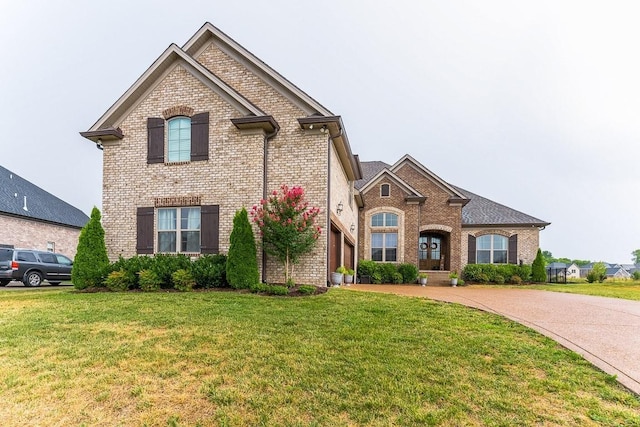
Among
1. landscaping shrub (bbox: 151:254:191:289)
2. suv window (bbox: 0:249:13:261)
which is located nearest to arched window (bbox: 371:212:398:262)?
landscaping shrub (bbox: 151:254:191:289)

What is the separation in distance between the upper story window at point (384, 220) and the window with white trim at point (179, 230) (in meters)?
10.8

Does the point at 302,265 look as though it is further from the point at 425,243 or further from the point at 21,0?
the point at 21,0

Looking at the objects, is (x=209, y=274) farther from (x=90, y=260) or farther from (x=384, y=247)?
(x=384, y=247)

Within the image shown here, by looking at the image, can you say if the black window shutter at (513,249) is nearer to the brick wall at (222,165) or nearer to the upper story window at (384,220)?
the upper story window at (384,220)

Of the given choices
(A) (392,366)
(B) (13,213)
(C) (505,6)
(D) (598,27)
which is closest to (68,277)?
(B) (13,213)

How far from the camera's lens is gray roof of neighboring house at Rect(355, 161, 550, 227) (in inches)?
820

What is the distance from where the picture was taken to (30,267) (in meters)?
14.2

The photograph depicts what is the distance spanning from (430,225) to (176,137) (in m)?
14.5

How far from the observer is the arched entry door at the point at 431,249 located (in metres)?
21.0

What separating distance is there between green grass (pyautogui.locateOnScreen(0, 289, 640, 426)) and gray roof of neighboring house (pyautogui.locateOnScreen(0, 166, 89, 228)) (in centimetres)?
1929

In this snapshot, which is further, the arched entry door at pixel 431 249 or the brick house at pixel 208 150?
the arched entry door at pixel 431 249

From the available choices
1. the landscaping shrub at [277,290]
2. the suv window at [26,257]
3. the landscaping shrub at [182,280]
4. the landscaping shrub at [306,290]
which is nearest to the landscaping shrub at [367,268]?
the landscaping shrub at [306,290]

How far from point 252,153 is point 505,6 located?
981cm

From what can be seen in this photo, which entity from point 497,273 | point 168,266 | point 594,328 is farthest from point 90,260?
point 497,273
